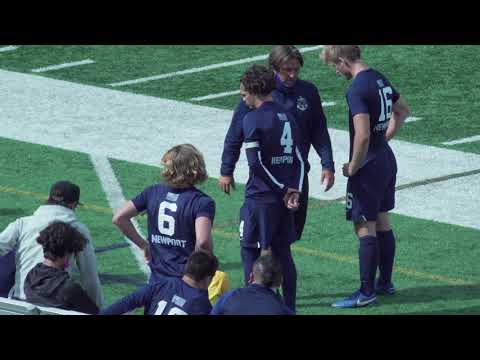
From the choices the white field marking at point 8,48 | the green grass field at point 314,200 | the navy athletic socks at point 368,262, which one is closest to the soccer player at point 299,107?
the navy athletic socks at point 368,262

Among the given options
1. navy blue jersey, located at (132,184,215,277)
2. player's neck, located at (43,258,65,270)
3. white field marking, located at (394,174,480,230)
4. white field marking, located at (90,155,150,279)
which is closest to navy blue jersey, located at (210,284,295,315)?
navy blue jersey, located at (132,184,215,277)

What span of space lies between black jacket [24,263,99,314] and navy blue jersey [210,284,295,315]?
3.82ft

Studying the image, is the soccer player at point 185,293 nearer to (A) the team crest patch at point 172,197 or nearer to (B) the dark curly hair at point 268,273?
(B) the dark curly hair at point 268,273

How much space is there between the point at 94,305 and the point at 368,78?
2873mm

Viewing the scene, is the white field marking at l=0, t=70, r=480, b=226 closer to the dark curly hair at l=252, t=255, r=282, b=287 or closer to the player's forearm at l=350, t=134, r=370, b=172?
the player's forearm at l=350, t=134, r=370, b=172

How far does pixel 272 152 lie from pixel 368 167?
3.57 feet

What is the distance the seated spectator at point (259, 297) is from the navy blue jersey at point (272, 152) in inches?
66.8

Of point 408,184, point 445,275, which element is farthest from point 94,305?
point 408,184

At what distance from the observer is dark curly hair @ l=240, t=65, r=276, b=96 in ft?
31.7

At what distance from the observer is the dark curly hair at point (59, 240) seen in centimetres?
870

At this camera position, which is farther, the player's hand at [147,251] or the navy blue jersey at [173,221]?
the player's hand at [147,251]

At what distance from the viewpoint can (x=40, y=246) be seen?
30.3 ft
